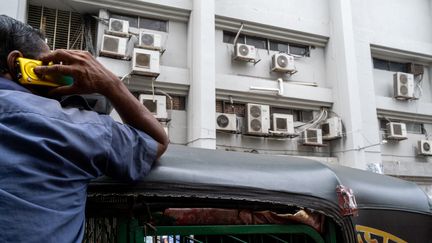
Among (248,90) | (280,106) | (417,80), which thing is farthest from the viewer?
(417,80)

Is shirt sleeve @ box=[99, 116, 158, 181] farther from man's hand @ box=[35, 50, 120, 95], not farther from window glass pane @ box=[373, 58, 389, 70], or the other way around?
window glass pane @ box=[373, 58, 389, 70]

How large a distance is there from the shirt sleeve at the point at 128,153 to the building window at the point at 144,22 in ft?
23.2

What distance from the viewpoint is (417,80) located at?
10500 millimetres

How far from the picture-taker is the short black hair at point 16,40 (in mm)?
1061

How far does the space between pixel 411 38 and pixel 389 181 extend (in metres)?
10.2

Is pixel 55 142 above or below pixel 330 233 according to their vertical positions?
above

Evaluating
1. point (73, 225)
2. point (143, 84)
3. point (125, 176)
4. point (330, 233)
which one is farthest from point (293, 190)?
point (143, 84)

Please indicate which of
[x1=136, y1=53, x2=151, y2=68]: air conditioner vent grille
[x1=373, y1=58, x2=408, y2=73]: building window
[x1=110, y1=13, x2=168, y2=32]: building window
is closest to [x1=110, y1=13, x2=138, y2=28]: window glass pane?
[x1=110, y1=13, x2=168, y2=32]: building window

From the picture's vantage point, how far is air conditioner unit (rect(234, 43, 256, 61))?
8.07 meters

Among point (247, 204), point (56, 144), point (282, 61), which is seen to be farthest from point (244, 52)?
point (56, 144)

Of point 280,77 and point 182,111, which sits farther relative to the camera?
point 280,77

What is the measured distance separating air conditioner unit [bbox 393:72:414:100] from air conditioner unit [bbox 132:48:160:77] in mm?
6176

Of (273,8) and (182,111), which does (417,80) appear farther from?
(182,111)

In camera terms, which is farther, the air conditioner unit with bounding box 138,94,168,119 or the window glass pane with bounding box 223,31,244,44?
the window glass pane with bounding box 223,31,244,44
